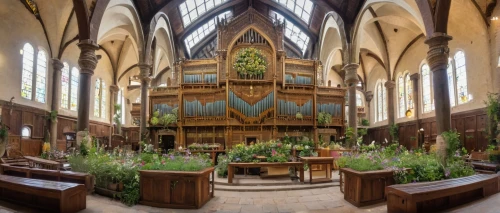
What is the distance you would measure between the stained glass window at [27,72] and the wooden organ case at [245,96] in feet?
21.6

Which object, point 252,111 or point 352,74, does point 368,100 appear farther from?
point 252,111

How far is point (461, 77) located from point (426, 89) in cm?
369

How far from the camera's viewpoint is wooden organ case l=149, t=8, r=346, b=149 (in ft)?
58.6

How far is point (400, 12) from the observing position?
54.1ft

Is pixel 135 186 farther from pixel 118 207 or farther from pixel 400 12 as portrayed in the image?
pixel 400 12

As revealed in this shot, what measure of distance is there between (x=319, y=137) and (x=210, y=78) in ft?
27.6

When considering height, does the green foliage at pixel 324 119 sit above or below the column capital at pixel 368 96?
below

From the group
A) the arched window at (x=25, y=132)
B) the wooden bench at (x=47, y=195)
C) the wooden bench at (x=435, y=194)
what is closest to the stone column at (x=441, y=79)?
the wooden bench at (x=435, y=194)

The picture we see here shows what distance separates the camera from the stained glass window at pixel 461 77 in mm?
15109

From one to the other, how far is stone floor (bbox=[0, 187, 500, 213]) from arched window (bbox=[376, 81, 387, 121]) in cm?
2043

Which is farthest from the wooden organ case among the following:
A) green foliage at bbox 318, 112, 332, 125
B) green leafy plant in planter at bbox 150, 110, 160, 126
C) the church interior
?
green leafy plant in planter at bbox 150, 110, 160, 126

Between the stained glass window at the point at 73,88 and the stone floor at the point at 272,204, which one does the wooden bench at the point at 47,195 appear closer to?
the stone floor at the point at 272,204

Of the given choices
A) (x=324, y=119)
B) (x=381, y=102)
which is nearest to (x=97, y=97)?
(x=324, y=119)

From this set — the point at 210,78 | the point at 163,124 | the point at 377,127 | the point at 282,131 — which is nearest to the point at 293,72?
the point at 282,131
